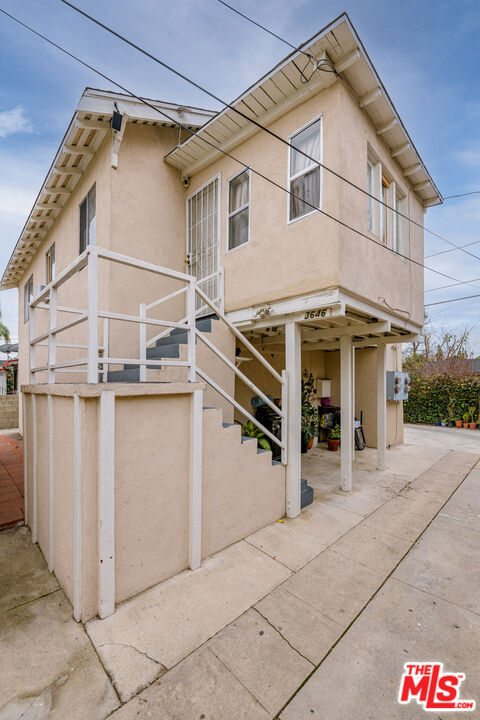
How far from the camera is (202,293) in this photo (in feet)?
11.8

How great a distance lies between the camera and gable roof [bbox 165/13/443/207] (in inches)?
150

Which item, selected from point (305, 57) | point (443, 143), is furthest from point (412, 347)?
point (305, 57)

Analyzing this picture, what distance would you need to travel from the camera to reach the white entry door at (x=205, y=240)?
18.8ft

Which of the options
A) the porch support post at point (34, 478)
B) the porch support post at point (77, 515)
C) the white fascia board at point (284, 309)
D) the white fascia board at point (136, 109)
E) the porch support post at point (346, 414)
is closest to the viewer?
the porch support post at point (77, 515)

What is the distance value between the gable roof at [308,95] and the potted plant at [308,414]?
16.4ft

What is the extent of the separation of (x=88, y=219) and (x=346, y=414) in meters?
6.12

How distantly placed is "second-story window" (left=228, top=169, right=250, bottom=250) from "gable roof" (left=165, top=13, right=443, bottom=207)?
21.8 inches

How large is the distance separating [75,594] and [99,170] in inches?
243

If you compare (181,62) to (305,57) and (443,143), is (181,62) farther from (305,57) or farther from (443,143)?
(443,143)

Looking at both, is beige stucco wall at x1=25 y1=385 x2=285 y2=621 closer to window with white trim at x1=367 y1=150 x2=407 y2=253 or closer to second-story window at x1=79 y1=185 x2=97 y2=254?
second-story window at x1=79 y1=185 x2=97 y2=254

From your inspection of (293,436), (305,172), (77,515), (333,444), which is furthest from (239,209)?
(333,444)

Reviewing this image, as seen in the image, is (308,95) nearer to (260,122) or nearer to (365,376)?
(260,122)

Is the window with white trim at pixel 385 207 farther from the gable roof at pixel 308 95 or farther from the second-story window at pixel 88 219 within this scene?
the second-story window at pixel 88 219

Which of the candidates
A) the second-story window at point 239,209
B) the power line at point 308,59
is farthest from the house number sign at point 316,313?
the power line at point 308,59
